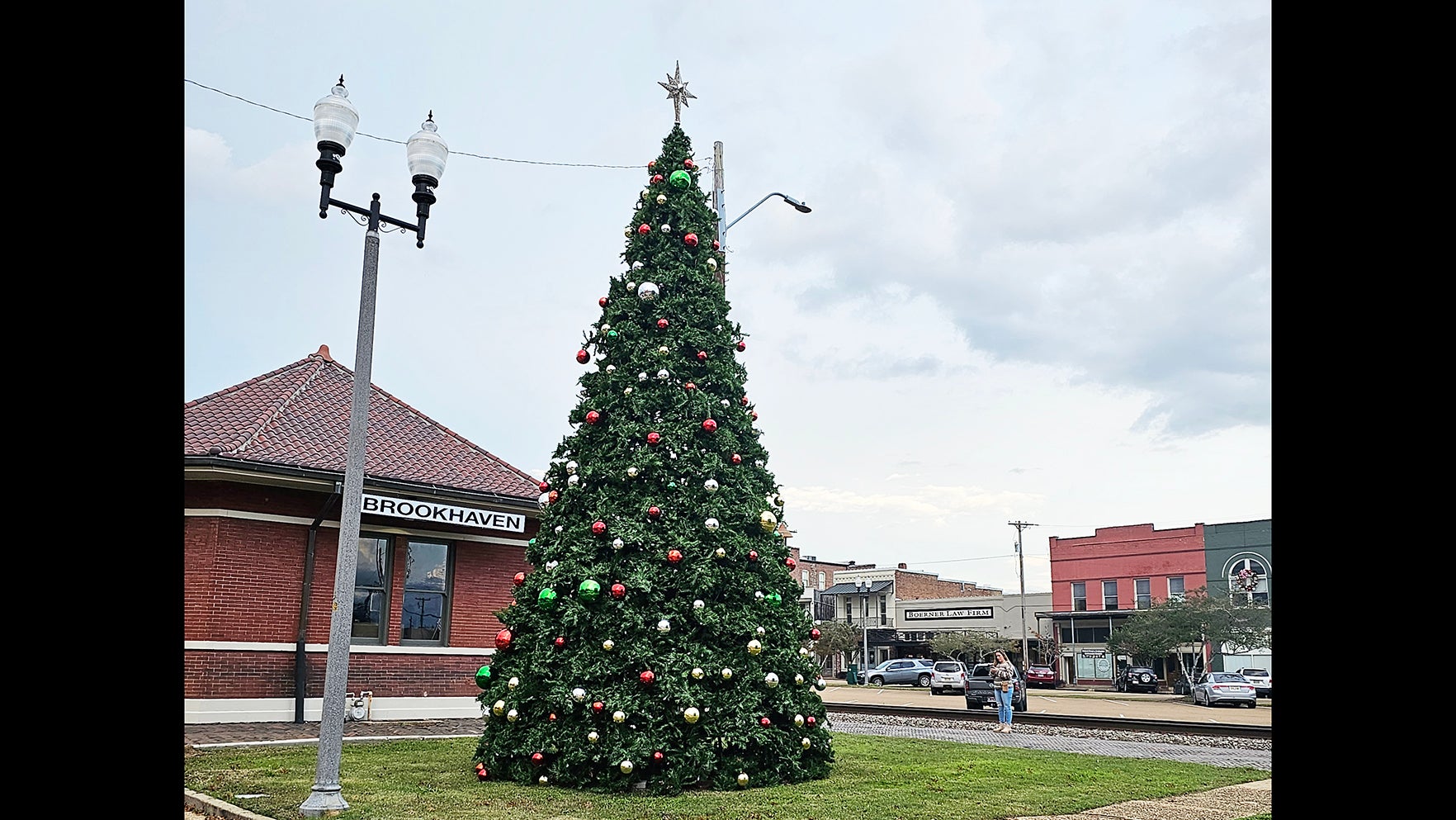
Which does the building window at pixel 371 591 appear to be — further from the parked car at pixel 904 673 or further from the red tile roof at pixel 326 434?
the parked car at pixel 904 673

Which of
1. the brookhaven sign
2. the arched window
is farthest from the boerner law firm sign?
the brookhaven sign

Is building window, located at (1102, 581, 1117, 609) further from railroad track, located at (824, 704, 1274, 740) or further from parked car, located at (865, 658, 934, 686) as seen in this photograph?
railroad track, located at (824, 704, 1274, 740)

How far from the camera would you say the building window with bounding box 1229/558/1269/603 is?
48.6 metres

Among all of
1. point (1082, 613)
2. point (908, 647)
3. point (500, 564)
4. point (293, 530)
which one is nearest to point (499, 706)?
point (293, 530)

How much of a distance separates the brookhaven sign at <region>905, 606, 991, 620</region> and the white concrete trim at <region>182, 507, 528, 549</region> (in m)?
56.0

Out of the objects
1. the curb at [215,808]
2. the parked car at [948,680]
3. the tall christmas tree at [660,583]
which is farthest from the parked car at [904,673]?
the curb at [215,808]

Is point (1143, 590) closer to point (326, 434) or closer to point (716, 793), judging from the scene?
point (326, 434)

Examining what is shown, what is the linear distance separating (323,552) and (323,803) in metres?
8.50

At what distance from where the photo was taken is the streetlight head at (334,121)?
856 cm

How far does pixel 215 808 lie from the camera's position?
26.7ft

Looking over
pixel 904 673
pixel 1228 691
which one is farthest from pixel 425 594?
pixel 904 673
